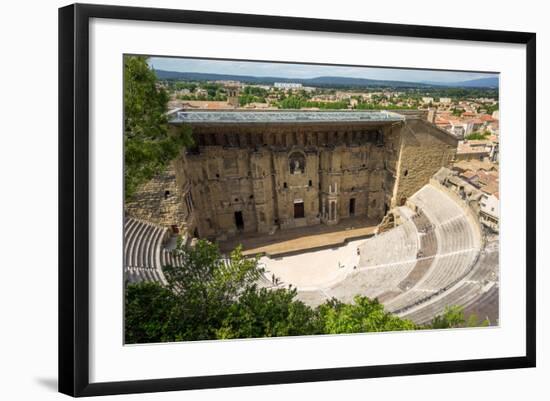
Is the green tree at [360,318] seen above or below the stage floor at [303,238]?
below

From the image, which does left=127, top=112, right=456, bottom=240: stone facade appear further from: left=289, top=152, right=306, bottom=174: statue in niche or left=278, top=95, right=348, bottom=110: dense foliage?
left=278, top=95, right=348, bottom=110: dense foliage

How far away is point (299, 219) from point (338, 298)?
2.76m

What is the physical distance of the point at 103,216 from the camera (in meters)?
6.71

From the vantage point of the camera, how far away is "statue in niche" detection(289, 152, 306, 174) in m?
11.0

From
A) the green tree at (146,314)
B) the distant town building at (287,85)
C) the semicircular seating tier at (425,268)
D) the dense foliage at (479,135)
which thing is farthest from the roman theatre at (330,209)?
the distant town building at (287,85)

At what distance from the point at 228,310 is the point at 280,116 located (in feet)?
12.3

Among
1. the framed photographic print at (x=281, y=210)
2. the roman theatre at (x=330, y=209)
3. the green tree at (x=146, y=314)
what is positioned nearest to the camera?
the framed photographic print at (x=281, y=210)

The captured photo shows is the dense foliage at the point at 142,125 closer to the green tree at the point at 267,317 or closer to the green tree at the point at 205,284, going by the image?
the green tree at the point at 205,284

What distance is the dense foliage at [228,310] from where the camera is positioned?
7219 millimetres

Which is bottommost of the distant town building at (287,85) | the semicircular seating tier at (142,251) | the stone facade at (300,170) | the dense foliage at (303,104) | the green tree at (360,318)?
the green tree at (360,318)

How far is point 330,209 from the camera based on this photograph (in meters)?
11.3

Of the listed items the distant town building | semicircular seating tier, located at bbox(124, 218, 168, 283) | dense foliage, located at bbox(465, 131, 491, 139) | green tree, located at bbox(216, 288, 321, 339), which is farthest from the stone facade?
green tree, located at bbox(216, 288, 321, 339)

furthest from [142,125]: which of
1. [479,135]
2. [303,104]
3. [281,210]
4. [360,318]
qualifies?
[479,135]

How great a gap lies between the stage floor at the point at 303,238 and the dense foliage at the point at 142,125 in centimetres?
216
